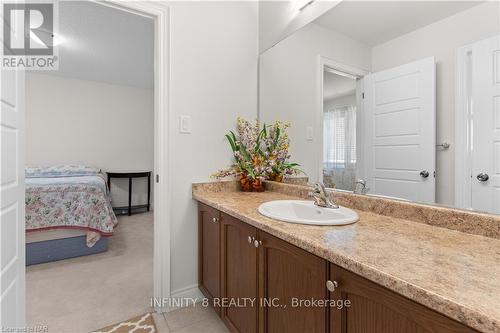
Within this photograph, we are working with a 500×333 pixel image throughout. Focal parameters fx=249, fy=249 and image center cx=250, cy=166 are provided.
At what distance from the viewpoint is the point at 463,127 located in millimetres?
927

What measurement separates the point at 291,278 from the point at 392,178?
676 mm

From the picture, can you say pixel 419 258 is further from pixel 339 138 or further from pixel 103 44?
pixel 103 44

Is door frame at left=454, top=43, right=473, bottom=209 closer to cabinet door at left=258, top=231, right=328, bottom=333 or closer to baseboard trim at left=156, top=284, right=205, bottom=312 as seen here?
cabinet door at left=258, top=231, right=328, bottom=333

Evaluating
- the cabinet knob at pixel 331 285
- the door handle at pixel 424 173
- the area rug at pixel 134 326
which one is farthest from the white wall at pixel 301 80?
the area rug at pixel 134 326

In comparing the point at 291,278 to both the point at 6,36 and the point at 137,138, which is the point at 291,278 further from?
the point at 137,138

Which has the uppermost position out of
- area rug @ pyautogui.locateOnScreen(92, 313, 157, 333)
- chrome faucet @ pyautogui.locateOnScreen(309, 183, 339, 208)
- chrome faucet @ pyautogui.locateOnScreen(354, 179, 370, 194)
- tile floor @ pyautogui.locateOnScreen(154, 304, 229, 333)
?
chrome faucet @ pyautogui.locateOnScreen(354, 179, 370, 194)

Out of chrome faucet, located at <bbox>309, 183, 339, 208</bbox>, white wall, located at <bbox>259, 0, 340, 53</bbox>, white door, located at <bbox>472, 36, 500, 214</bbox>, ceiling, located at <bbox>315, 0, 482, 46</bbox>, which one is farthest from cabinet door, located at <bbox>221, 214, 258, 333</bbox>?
white wall, located at <bbox>259, 0, 340, 53</bbox>

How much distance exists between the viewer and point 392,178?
117 cm

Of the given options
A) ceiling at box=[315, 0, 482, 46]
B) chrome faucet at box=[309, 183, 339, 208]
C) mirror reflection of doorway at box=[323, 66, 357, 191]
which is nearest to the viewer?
ceiling at box=[315, 0, 482, 46]

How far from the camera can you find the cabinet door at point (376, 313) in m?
0.53

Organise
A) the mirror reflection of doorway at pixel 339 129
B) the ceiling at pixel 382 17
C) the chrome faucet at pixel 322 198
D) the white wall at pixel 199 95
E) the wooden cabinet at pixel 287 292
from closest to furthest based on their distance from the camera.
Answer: the wooden cabinet at pixel 287 292 < the ceiling at pixel 382 17 < the chrome faucet at pixel 322 198 < the mirror reflection of doorway at pixel 339 129 < the white wall at pixel 199 95

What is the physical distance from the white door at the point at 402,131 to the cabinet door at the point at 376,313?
615 mm

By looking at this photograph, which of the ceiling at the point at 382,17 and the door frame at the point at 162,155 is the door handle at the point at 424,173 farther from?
the door frame at the point at 162,155

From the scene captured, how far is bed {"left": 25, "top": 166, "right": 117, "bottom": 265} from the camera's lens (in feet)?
8.04
